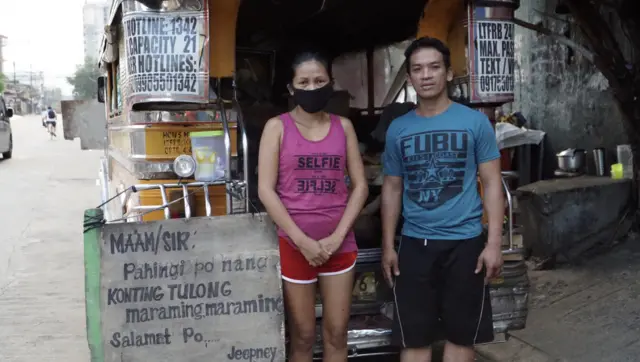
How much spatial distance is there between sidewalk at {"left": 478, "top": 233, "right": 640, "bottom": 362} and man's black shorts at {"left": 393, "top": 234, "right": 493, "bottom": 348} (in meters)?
1.51

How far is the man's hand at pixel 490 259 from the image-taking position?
2908 mm

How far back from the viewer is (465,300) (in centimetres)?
293

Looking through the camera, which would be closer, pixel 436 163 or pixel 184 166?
pixel 436 163

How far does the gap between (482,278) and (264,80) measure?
3435 millimetres

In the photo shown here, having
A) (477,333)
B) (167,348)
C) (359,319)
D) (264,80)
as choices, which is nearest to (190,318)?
(167,348)

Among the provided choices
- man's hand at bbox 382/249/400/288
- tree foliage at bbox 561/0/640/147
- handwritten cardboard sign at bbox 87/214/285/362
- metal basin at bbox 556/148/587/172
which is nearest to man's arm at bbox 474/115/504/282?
man's hand at bbox 382/249/400/288

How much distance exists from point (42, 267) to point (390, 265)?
4763 millimetres

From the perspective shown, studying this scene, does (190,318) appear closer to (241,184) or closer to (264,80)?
(241,184)

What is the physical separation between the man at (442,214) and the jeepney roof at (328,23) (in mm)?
1717

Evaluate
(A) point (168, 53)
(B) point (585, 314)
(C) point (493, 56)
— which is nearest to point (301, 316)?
(A) point (168, 53)

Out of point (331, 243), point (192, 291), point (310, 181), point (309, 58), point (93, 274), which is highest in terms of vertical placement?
point (309, 58)

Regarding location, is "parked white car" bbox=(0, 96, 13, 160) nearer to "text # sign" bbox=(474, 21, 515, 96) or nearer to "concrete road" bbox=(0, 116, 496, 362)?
"concrete road" bbox=(0, 116, 496, 362)

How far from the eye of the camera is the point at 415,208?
2.96m

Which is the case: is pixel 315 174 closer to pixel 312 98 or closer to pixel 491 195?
pixel 312 98
